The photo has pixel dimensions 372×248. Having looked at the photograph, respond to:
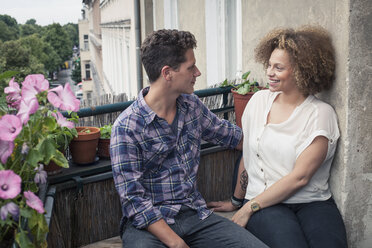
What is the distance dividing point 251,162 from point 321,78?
0.66m

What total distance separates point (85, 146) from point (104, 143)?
6.8 inches

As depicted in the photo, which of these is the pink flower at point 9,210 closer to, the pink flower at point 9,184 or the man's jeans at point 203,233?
the pink flower at point 9,184

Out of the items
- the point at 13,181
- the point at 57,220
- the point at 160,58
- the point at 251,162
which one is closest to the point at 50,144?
the point at 13,181

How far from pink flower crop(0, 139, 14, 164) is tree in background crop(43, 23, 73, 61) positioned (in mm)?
88222

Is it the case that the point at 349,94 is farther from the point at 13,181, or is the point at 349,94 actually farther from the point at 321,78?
the point at 13,181

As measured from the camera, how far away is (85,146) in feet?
9.48

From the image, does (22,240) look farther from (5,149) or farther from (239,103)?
(239,103)

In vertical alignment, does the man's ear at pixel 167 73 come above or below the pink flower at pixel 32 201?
above

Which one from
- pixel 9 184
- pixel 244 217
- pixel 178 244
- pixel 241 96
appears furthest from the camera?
pixel 241 96

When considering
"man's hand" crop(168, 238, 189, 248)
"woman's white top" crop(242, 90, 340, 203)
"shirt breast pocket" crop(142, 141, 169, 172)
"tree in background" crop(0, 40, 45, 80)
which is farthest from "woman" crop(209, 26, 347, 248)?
"tree in background" crop(0, 40, 45, 80)

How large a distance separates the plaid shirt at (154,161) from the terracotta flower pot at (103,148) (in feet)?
1.65

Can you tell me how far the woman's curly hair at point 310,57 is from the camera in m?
2.74

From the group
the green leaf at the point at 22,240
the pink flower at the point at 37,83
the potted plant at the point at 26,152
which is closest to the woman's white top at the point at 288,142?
the potted plant at the point at 26,152

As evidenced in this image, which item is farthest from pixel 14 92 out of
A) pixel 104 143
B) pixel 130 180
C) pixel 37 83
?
pixel 104 143
